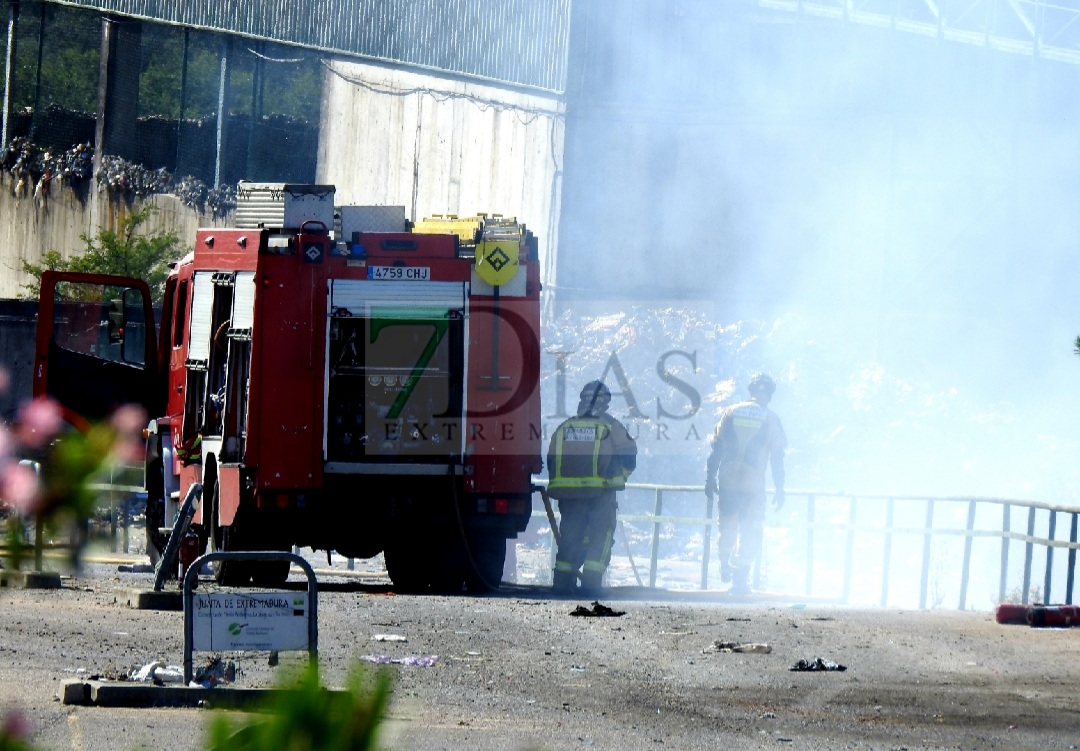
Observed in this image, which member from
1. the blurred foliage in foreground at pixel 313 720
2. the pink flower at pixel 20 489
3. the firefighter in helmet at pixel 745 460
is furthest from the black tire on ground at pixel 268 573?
the blurred foliage in foreground at pixel 313 720

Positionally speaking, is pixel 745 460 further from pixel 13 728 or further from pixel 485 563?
pixel 13 728

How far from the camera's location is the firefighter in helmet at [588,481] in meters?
13.3

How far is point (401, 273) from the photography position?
476 inches

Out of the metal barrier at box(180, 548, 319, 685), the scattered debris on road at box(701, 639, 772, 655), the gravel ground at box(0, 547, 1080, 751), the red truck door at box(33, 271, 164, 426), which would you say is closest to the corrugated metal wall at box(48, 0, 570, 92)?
the red truck door at box(33, 271, 164, 426)

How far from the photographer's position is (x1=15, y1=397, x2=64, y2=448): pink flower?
1451 mm

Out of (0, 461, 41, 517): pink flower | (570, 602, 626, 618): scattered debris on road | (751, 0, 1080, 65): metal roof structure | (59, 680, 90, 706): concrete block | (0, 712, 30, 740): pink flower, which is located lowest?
(570, 602, 626, 618): scattered debris on road

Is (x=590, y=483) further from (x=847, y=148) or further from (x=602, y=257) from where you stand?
(x=847, y=148)

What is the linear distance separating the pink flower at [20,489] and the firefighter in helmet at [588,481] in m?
11.8

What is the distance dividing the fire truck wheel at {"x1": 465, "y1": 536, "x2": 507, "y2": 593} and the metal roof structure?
1370 cm

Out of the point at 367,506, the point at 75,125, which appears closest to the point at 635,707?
the point at 367,506

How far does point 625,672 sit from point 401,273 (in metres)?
4.19

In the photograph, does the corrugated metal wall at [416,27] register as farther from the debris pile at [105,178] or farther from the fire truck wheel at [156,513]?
the fire truck wheel at [156,513]

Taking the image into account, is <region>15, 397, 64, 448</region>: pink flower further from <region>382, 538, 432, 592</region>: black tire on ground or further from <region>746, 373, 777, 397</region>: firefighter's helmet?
<region>746, 373, 777, 397</region>: firefighter's helmet

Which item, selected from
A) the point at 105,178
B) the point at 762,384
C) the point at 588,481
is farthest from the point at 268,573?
the point at 105,178
